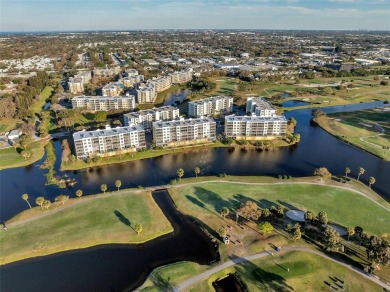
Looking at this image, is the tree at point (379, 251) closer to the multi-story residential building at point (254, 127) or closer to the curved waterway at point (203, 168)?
the curved waterway at point (203, 168)

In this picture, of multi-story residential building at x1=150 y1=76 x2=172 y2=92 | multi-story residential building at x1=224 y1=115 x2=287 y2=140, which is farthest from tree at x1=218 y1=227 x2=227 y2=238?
multi-story residential building at x1=150 y1=76 x2=172 y2=92

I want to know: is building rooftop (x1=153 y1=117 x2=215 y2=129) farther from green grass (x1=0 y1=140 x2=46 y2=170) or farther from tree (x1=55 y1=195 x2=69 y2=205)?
green grass (x1=0 y1=140 x2=46 y2=170)

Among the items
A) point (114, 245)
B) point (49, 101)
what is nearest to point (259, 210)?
point (114, 245)

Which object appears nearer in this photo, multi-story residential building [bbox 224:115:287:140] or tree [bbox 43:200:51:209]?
tree [bbox 43:200:51:209]

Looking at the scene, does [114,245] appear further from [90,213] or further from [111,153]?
[111,153]

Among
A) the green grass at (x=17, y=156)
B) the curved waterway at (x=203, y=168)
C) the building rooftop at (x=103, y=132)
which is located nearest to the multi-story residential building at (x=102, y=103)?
the curved waterway at (x=203, y=168)
